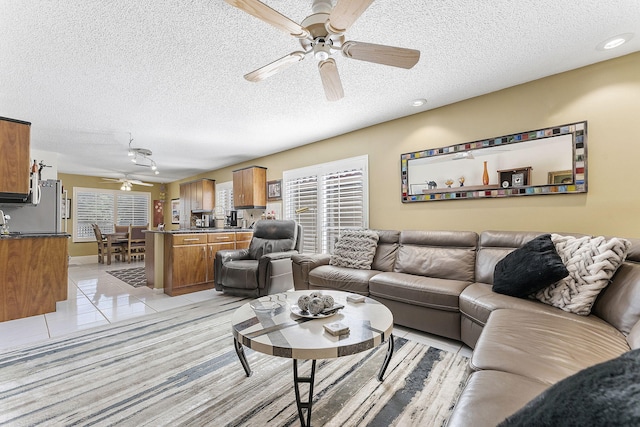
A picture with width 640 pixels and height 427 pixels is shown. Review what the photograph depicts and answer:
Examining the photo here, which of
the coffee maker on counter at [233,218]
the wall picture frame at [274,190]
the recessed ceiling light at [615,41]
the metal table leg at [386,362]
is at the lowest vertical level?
the metal table leg at [386,362]

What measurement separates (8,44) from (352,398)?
3.67 m

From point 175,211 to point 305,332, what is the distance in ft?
29.4

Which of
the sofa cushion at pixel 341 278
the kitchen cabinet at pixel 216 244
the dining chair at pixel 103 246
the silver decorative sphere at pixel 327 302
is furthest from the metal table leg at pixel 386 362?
the dining chair at pixel 103 246

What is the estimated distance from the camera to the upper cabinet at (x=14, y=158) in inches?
123

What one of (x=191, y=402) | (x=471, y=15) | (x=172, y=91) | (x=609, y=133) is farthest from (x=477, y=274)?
(x=172, y=91)

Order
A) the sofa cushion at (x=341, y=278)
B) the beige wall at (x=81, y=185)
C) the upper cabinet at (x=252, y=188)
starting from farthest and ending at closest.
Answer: the beige wall at (x=81, y=185)
the upper cabinet at (x=252, y=188)
the sofa cushion at (x=341, y=278)

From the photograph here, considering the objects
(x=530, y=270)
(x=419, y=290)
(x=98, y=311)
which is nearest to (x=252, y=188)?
(x=98, y=311)

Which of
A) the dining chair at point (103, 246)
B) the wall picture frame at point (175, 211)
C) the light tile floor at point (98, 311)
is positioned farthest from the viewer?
the wall picture frame at point (175, 211)

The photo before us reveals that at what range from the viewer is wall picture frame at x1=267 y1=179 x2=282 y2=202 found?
5578mm

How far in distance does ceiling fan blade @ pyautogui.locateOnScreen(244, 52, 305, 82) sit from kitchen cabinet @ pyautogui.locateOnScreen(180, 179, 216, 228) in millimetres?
5807

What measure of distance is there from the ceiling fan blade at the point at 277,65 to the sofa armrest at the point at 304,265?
219cm

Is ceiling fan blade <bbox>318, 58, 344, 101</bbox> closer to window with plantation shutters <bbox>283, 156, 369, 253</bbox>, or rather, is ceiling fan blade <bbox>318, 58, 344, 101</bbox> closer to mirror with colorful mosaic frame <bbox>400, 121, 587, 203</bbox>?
mirror with colorful mosaic frame <bbox>400, 121, 587, 203</bbox>

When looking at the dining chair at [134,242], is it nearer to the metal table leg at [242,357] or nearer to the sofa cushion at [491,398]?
the metal table leg at [242,357]

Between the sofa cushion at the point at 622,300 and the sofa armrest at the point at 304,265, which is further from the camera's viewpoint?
the sofa armrest at the point at 304,265
